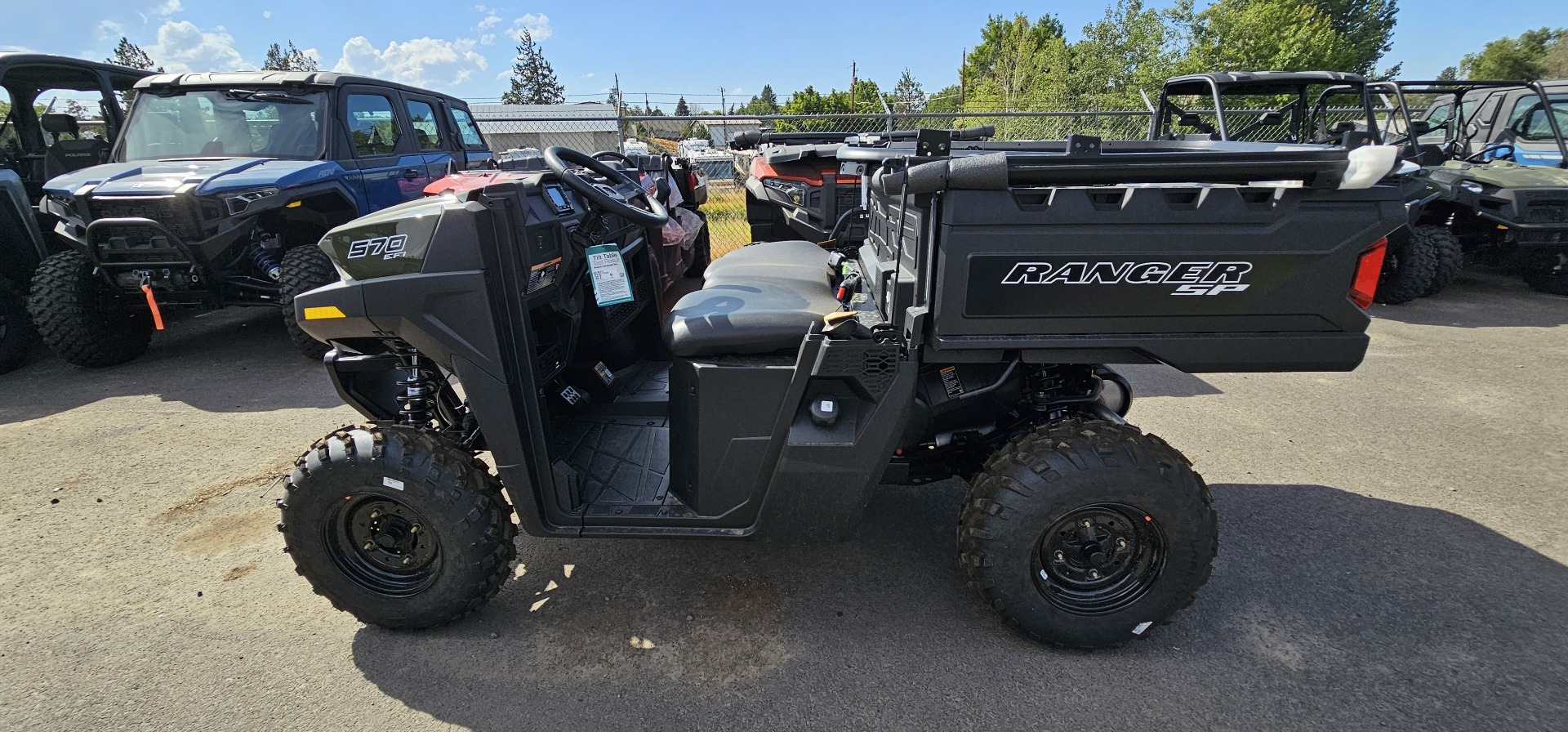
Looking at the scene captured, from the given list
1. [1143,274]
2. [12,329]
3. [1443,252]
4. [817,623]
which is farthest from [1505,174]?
[12,329]

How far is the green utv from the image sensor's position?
6.84 m

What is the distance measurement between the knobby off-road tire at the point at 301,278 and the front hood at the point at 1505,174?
10.5 meters

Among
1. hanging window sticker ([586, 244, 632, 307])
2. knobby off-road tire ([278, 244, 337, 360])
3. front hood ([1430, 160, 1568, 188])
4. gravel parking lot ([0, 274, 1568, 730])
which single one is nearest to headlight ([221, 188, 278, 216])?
knobby off-road tire ([278, 244, 337, 360])

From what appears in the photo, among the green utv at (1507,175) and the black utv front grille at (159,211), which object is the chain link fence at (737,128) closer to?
the green utv at (1507,175)

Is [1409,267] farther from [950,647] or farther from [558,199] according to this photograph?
[558,199]

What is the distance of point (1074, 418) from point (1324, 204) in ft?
2.94

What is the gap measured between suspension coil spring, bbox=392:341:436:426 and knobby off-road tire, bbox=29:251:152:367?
4717 mm

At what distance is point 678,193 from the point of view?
7.78 metres

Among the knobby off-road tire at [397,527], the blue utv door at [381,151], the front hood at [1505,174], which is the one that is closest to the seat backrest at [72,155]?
the blue utv door at [381,151]

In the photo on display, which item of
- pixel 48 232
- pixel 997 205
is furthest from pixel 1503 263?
pixel 48 232

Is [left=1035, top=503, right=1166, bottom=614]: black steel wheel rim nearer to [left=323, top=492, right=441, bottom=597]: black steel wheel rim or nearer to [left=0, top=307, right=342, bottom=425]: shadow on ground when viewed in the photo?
[left=323, top=492, right=441, bottom=597]: black steel wheel rim

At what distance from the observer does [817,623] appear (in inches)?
101

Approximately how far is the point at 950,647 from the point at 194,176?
6088 mm

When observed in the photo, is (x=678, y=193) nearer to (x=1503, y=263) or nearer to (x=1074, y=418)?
(x=1074, y=418)
